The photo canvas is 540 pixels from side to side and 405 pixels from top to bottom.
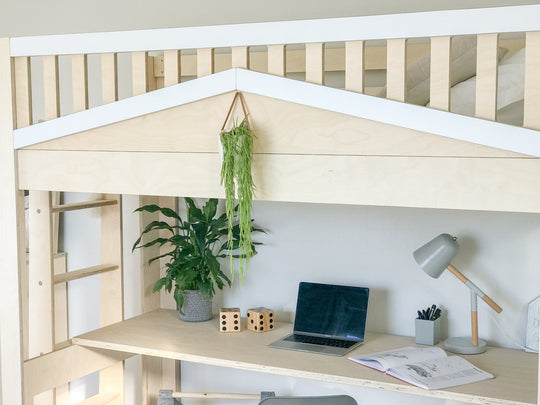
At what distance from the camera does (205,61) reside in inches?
69.3

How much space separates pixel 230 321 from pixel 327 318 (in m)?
0.33

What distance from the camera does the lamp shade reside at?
207cm

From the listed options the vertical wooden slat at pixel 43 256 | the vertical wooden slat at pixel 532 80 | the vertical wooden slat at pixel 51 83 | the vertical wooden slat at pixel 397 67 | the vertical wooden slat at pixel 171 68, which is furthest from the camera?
the vertical wooden slat at pixel 43 256

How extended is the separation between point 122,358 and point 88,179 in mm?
959

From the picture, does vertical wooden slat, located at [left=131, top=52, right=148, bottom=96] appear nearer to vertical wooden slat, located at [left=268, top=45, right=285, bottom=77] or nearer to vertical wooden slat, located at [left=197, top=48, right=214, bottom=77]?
vertical wooden slat, located at [left=197, top=48, right=214, bottom=77]

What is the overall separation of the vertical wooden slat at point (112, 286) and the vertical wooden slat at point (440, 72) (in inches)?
59.6

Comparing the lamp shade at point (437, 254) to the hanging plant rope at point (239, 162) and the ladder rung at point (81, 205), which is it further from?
the ladder rung at point (81, 205)

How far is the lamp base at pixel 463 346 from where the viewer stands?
2.13 meters

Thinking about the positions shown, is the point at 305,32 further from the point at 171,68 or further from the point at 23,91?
the point at 23,91

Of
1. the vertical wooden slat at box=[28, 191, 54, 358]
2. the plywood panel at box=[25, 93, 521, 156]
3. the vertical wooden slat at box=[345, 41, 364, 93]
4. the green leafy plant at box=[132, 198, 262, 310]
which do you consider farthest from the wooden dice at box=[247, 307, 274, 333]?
the vertical wooden slat at box=[345, 41, 364, 93]

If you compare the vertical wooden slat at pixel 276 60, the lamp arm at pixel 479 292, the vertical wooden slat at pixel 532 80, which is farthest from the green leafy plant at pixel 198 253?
the vertical wooden slat at pixel 532 80

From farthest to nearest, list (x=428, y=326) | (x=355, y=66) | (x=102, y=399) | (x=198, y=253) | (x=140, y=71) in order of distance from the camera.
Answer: (x=102, y=399) → (x=198, y=253) → (x=428, y=326) → (x=140, y=71) → (x=355, y=66)

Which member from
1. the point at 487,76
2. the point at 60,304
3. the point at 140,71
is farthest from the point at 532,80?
the point at 60,304

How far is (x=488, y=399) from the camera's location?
178 centimetres
